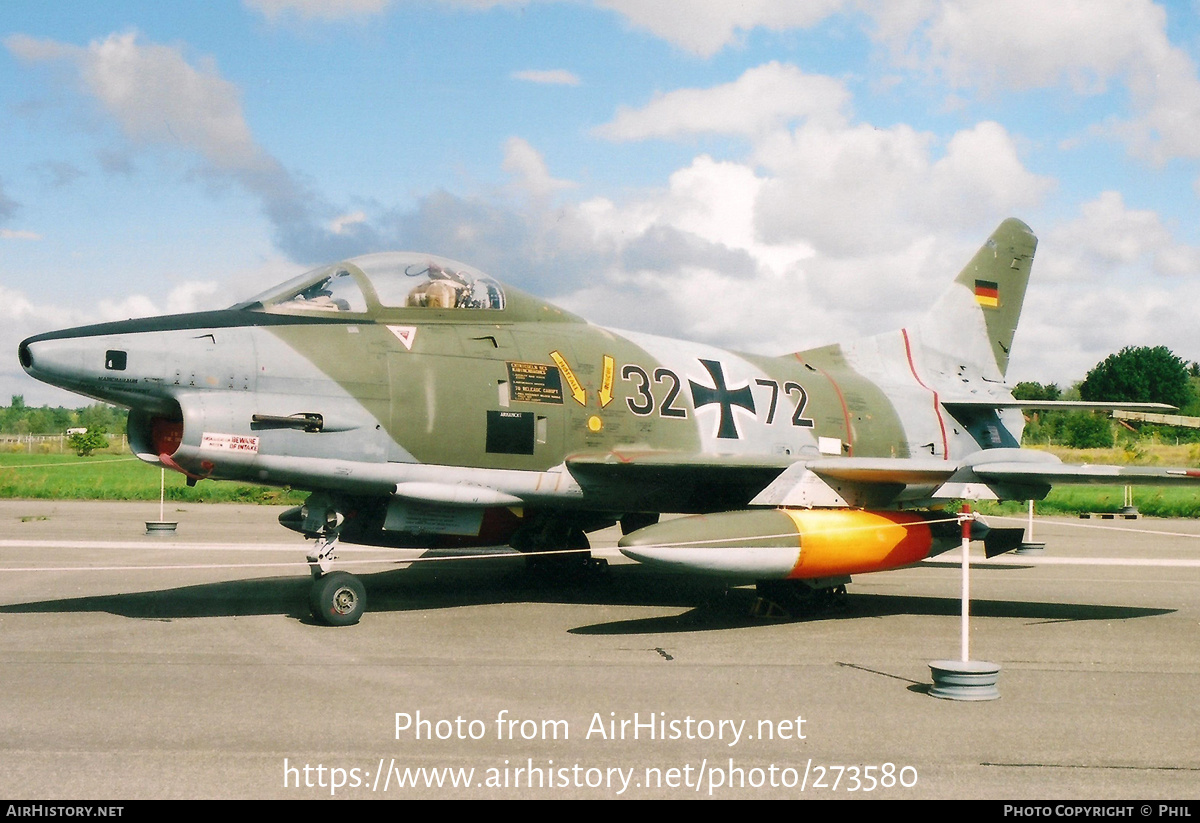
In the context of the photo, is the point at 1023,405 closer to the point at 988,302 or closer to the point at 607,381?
the point at 988,302

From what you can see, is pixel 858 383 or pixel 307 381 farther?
pixel 858 383

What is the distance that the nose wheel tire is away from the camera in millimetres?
8430

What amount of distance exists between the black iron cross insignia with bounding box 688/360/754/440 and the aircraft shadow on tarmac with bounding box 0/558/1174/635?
78.0 inches

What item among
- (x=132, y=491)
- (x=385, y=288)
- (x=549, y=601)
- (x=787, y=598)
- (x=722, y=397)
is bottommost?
(x=132, y=491)

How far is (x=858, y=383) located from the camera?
13.0 meters

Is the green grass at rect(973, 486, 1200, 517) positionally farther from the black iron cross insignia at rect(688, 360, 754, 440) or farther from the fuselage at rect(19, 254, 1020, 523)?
the fuselage at rect(19, 254, 1020, 523)

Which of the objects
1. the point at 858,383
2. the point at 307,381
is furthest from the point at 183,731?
the point at 858,383

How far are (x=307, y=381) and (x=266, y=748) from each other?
167 inches

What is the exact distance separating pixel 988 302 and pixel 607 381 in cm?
767

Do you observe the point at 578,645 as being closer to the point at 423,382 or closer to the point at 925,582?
the point at 423,382

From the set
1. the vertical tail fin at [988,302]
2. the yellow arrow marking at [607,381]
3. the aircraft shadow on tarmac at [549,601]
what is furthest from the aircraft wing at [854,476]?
the vertical tail fin at [988,302]

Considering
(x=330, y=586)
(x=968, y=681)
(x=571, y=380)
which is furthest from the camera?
(x=571, y=380)

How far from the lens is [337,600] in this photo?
27.9 feet

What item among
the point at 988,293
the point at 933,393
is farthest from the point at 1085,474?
the point at 988,293
